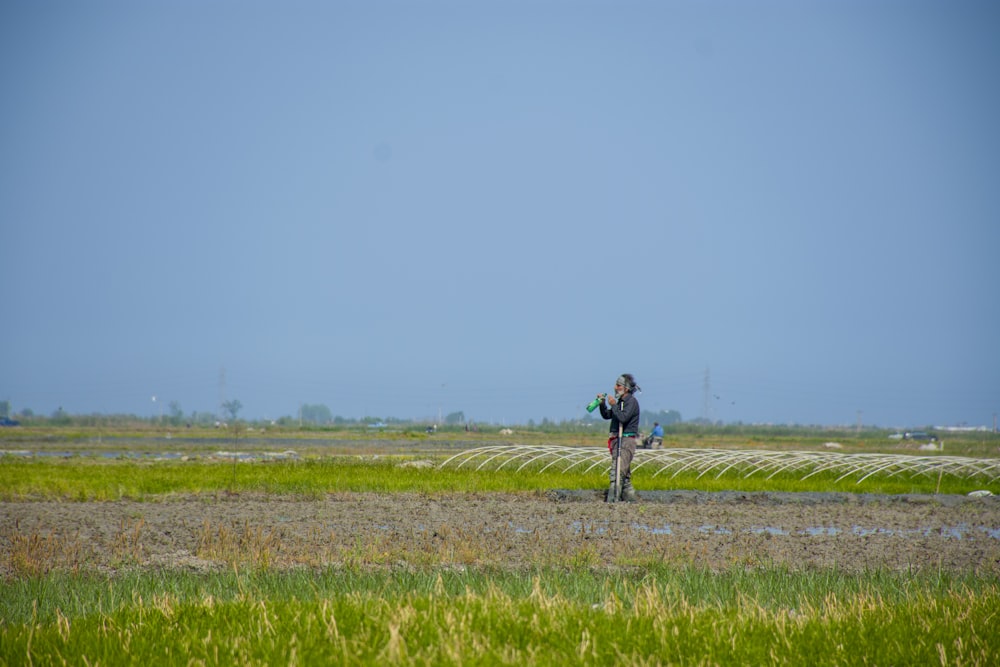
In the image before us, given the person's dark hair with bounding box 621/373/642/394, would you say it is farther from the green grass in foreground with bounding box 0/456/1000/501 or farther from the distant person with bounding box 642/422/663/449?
the distant person with bounding box 642/422/663/449

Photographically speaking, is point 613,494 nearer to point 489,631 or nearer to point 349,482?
point 349,482

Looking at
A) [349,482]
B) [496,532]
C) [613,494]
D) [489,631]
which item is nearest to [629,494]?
[613,494]

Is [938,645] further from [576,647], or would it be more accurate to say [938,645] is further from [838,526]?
[838,526]

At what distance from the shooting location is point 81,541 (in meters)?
11.4

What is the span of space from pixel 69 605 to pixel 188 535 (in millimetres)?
4757

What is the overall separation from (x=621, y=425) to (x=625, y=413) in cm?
32

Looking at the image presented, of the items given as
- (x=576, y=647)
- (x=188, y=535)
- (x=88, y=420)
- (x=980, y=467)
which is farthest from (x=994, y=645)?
(x=88, y=420)

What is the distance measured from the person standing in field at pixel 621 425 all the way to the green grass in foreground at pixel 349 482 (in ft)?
9.38

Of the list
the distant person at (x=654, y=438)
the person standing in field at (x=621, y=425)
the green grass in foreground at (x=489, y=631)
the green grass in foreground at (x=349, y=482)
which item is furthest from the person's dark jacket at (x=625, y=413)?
the distant person at (x=654, y=438)

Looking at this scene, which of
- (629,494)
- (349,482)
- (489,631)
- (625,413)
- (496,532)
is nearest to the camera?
(489,631)

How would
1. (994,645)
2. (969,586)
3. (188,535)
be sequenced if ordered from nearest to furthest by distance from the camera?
(994,645) → (969,586) → (188,535)

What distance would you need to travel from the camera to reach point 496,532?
41.7 feet

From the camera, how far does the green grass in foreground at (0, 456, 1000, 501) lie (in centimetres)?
1903

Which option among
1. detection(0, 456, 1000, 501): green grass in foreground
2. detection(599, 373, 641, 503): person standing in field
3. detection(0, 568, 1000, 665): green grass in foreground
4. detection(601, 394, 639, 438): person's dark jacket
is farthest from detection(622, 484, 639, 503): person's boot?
detection(0, 568, 1000, 665): green grass in foreground
